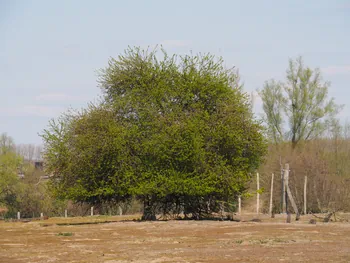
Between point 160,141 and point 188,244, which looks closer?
point 188,244

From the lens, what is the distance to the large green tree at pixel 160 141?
99.2ft

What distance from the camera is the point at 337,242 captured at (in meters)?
19.0

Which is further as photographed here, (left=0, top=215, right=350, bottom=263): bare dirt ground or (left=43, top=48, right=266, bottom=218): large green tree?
(left=43, top=48, right=266, bottom=218): large green tree

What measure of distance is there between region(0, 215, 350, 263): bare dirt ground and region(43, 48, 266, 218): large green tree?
4509mm

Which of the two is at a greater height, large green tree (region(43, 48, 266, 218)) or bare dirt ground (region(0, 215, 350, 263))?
large green tree (region(43, 48, 266, 218))

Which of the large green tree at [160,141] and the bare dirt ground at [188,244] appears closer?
the bare dirt ground at [188,244]

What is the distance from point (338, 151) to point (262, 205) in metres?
14.7

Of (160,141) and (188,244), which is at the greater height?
(160,141)

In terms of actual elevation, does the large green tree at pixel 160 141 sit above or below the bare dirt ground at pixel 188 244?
above

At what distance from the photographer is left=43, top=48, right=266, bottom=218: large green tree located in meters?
30.2

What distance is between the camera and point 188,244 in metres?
19.4

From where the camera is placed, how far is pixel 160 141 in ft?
99.3

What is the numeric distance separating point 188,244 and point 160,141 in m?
11.3

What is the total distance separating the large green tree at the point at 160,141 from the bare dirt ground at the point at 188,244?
14.8ft
